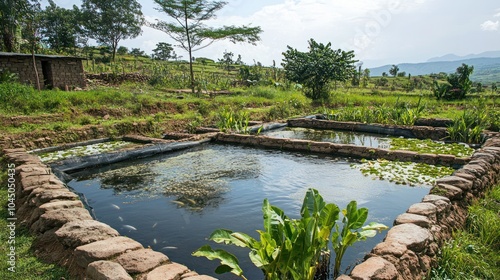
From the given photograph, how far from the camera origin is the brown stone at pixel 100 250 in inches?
97.0

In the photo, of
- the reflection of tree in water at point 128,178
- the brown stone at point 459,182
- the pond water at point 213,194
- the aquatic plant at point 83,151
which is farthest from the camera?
the aquatic plant at point 83,151

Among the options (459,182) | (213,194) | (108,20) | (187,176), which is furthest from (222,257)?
(108,20)

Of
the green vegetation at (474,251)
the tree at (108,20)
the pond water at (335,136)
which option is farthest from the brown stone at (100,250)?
the tree at (108,20)

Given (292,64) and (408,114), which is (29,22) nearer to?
(292,64)

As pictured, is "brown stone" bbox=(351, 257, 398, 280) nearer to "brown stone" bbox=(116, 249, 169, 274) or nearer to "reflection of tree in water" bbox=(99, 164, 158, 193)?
"brown stone" bbox=(116, 249, 169, 274)

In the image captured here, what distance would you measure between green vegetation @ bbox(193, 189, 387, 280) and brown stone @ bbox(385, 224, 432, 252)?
188mm

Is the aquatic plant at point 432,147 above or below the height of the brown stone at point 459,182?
below

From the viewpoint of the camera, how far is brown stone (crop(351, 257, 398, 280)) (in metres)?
2.20

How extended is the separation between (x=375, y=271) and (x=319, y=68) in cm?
1588

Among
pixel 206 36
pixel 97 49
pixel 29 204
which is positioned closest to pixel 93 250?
pixel 29 204

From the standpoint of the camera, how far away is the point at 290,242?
2.36m

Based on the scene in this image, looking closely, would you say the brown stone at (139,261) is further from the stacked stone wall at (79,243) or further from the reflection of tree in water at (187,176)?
the reflection of tree in water at (187,176)

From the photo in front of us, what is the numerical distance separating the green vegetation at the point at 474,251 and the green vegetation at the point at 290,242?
741 millimetres

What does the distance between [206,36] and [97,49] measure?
24.0 metres
